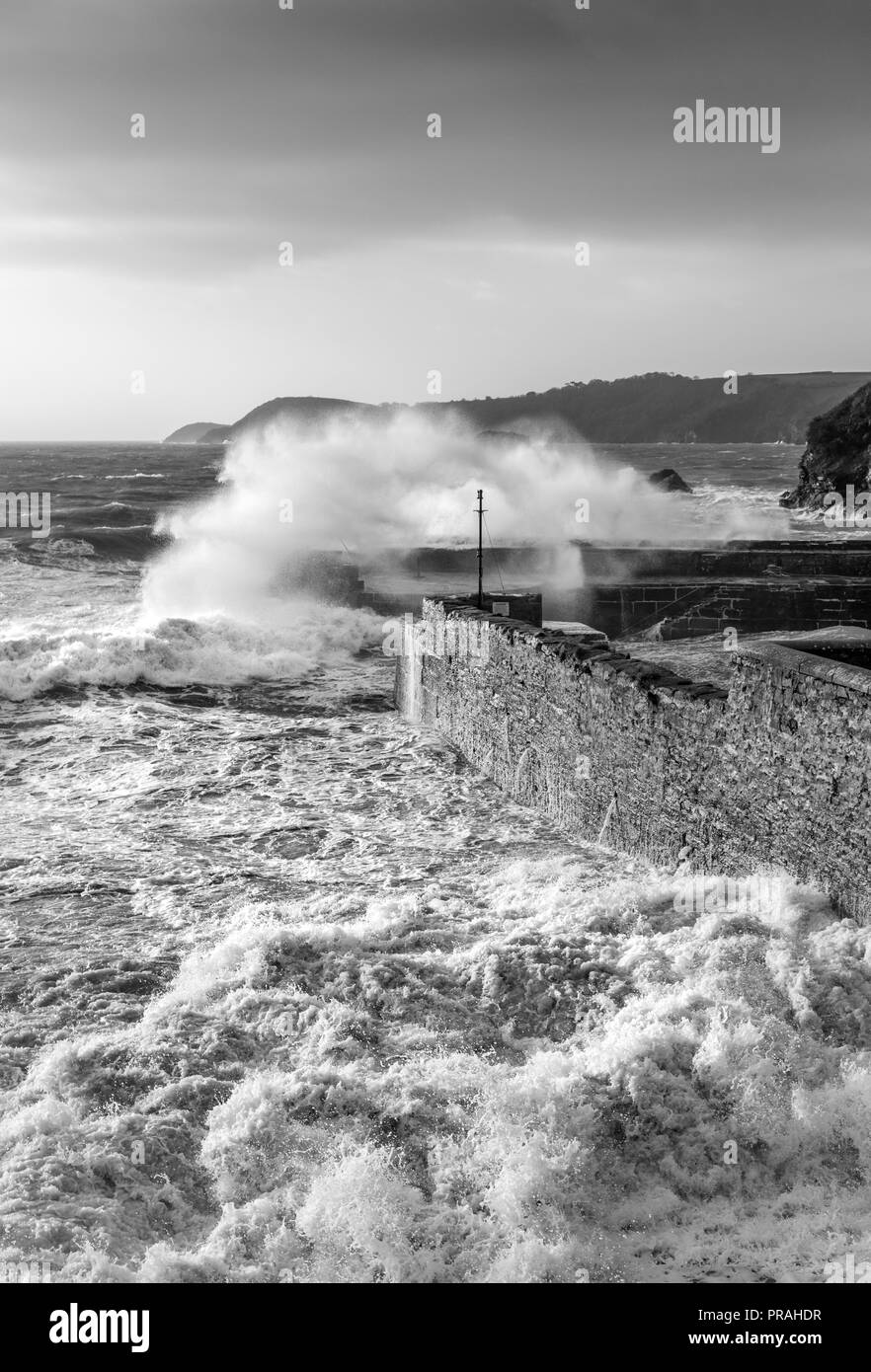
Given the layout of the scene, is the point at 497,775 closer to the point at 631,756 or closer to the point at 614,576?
the point at 631,756

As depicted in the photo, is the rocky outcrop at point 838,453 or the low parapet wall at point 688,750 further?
the rocky outcrop at point 838,453

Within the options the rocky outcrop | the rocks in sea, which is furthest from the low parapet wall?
the rocks in sea

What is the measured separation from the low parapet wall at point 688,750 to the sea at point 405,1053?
31 centimetres

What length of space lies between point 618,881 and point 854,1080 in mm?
2884

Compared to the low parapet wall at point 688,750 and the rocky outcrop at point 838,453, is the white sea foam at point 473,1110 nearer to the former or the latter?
the low parapet wall at point 688,750

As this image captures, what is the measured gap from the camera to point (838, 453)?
54.6 meters

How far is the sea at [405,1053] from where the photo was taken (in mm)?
4984

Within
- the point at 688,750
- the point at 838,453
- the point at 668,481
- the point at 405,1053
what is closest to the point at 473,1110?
the point at 405,1053

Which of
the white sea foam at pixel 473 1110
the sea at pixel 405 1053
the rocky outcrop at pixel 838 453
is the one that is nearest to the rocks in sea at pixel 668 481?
the rocky outcrop at pixel 838 453

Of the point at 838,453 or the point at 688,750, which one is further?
the point at 838,453

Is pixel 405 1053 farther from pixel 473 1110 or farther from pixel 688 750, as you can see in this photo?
pixel 688 750

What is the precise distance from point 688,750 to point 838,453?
5087 centimetres

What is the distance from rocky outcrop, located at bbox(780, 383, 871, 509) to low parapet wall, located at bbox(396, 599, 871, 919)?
45.3 m
